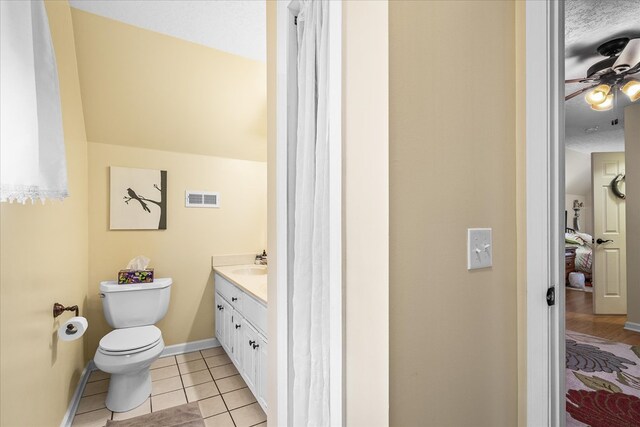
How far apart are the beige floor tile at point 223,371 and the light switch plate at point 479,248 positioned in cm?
236

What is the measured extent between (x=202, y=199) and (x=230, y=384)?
65.1 inches

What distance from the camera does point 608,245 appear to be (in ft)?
13.0

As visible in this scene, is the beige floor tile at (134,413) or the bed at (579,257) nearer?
the beige floor tile at (134,413)

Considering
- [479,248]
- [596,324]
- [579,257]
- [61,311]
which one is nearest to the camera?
[479,248]

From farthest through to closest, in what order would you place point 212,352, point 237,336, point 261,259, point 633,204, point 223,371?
point 633,204 → point 261,259 → point 212,352 → point 223,371 → point 237,336

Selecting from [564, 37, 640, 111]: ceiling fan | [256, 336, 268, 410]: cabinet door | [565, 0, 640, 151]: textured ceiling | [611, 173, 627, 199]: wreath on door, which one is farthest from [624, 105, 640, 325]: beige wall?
[256, 336, 268, 410]: cabinet door

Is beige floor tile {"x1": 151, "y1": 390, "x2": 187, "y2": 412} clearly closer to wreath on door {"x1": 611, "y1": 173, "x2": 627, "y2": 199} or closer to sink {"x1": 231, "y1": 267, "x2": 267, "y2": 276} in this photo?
sink {"x1": 231, "y1": 267, "x2": 267, "y2": 276}

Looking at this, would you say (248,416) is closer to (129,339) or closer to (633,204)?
(129,339)

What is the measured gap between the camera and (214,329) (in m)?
3.18

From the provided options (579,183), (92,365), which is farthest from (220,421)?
(579,183)

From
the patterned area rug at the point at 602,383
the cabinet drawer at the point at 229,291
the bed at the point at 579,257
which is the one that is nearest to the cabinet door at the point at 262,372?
the cabinet drawer at the point at 229,291

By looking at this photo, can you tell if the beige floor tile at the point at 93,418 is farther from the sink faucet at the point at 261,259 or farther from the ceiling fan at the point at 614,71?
the ceiling fan at the point at 614,71

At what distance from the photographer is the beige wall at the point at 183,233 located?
272 cm

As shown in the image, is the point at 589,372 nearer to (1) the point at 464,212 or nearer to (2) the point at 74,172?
(1) the point at 464,212
